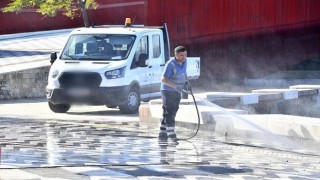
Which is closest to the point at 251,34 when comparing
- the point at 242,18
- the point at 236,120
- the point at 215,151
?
the point at 242,18

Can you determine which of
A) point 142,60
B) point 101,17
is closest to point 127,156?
point 142,60

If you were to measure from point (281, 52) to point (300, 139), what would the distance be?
65.3 ft

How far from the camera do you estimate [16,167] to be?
42.7 ft

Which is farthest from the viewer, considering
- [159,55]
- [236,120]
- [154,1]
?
[154,1]

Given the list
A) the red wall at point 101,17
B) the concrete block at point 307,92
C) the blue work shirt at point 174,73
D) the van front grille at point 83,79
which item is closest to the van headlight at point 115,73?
the van front grille at point 83,79

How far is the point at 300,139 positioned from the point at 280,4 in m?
19.3

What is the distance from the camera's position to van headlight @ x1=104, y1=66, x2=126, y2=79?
22.2 meters

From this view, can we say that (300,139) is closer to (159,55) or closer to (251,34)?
(159,55)

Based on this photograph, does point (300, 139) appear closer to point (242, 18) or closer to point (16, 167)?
point (16, 167)

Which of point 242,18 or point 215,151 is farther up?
point 242,18

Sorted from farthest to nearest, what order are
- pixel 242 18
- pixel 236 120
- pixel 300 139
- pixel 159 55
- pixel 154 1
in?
pixel 242 18 < pixel 154 1 < pixel 159 55 < pixel 236 120 < pixel 300 139

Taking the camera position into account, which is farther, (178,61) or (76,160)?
(178,61)

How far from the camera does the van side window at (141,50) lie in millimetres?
22984

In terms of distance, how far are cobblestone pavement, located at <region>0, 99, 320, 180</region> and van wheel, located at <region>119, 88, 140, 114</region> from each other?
2446 millimetres
